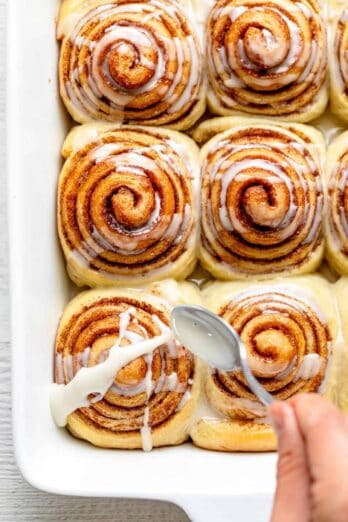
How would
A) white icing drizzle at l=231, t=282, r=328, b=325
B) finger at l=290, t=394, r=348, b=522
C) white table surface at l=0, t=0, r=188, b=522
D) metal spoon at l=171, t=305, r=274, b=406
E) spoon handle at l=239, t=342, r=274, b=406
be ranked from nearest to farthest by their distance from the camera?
finger at l=290, t=394, r=348, b=522 → spoon handle at l=239, t=342, r=274, b=406 → metal spoon at l=171, t=305, r=274, b=406 → white icing drizzle at l=231, t=282, r=328, b=325 → white table surface at l=0, t=0, r=188, b=522

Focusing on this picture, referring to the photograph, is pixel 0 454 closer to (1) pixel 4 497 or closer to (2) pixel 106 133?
(1) pixel 4 497

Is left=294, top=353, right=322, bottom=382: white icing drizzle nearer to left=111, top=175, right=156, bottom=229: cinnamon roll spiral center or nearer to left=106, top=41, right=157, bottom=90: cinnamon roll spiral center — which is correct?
left=111, top=175, right=156, bottom=229: cinnamon roll spiral center

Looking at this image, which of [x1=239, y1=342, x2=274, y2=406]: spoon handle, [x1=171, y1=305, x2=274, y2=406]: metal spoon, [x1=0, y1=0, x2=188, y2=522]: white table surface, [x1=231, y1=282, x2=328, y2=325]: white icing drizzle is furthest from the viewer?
[x1=0, y1=0, x2=188, y2=522]: white table surface

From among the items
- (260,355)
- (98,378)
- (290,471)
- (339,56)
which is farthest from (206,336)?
(339,56)

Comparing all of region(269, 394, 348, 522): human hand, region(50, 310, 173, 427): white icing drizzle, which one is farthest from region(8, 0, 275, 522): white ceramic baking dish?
region(269, 394, 348, 522): human hand

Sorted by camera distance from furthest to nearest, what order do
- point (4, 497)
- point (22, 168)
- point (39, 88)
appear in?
1. point (4, 497)
2. point (39, 88)
3. point (22, 168)

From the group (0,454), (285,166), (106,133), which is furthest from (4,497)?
(285,166)
